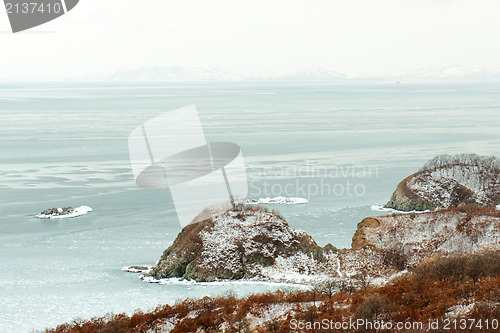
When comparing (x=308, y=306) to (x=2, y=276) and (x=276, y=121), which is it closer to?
(x=2, y=276)

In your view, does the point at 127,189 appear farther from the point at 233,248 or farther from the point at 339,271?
the point at 339,271

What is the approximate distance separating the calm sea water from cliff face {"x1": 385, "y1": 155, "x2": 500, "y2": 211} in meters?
3.89

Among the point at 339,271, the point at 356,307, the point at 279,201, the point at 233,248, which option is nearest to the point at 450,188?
the point at 279,201

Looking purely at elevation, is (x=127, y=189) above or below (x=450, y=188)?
above

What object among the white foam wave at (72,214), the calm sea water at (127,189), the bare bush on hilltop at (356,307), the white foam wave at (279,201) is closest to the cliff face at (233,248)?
the calm sea water at (127,189)

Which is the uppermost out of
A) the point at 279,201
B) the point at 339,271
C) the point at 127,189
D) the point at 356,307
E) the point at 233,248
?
the point at 356,307

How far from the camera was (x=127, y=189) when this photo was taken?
216 ft

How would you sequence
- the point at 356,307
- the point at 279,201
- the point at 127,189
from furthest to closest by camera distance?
the point at 127,189
the point at 279,201
the point at 356,307

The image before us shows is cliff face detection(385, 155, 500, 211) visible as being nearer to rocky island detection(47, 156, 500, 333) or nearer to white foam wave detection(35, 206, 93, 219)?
rocky island detection(47, 156, 500, 333)

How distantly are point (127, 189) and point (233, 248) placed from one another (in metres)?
28.9

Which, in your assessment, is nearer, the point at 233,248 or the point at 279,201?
the point at 233,248

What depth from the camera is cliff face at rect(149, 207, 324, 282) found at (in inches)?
1543

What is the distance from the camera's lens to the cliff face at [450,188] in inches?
2313

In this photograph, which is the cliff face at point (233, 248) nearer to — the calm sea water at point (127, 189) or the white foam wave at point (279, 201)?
the calm sea water at point (127, 189)
